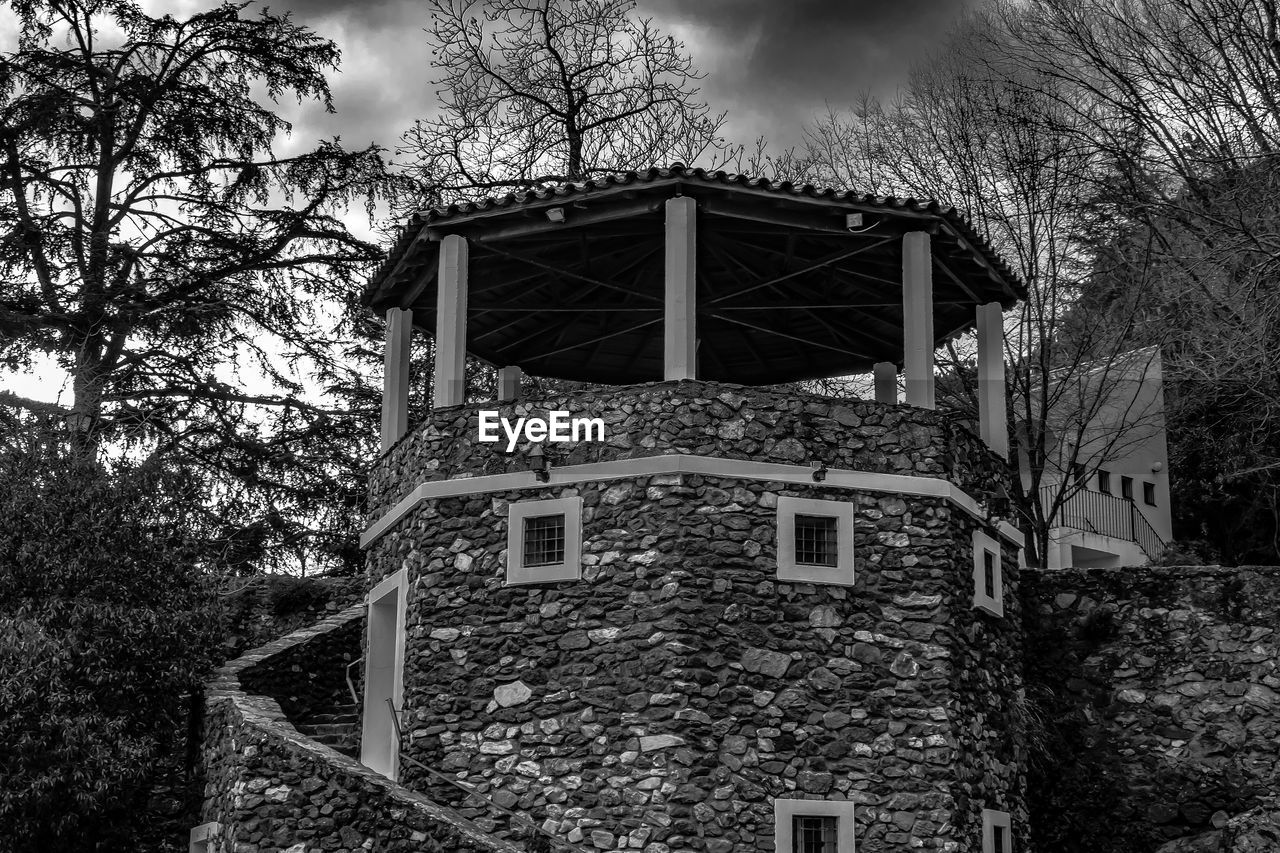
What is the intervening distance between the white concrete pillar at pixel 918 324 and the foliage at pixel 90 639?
8666 millimetres

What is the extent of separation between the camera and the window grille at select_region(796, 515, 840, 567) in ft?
49.2

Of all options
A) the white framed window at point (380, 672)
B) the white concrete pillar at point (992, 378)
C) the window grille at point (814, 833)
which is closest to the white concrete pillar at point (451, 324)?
the white framed window at point (380, 672)

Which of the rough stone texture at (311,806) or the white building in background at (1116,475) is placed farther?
the white building in background at (1116,475)

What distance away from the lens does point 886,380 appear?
824 inches

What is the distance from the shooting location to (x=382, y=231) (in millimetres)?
26938

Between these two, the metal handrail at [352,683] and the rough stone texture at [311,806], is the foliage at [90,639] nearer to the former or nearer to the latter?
the metal handrail at [352,683]

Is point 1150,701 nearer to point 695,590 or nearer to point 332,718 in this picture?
point 695,590

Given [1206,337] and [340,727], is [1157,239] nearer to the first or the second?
[1206,337]

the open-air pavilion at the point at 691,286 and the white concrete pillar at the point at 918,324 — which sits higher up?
the open-air pavilion at the point at 691,286

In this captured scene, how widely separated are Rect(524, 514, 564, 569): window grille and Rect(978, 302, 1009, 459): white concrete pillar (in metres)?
5.50

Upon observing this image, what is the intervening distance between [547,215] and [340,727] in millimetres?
6511

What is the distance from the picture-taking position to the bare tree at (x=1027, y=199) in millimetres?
23500

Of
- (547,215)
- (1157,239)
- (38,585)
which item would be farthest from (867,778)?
(1157,239)

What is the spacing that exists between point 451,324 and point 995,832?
7.53m
